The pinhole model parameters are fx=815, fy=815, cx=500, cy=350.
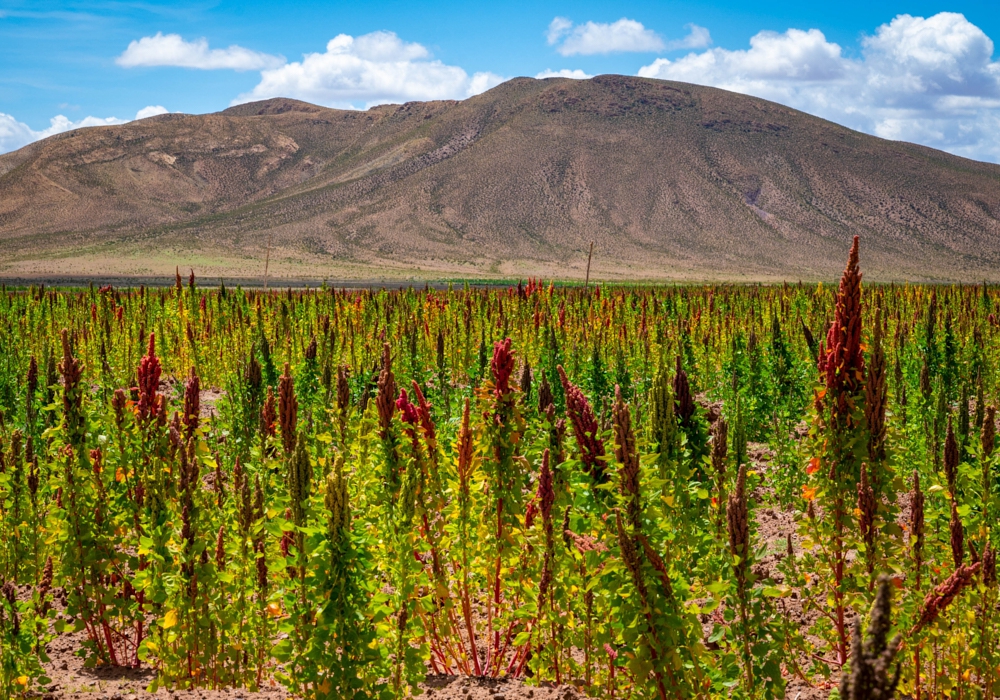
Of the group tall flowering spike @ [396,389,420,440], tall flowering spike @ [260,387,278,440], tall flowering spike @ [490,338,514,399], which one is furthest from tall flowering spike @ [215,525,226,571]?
tall flowering spike @ [490,338,514,399]

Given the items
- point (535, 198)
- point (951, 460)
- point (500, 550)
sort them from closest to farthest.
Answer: point (500, 550), point (951, 460), point (535, 198)

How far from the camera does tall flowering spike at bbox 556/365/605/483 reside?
3721 millimetres

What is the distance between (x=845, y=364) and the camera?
436 cm

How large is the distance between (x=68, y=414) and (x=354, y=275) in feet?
234

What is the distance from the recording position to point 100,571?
4.44 m

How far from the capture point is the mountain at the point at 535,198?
86.0m

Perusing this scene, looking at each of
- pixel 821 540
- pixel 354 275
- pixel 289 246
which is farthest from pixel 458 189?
pixel 821 540

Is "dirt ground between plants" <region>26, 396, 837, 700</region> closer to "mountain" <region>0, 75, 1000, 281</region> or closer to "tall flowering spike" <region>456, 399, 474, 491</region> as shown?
"tall flowering spike" <region>456, 399, 474, 491</region>

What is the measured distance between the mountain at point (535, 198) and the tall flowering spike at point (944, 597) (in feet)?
232

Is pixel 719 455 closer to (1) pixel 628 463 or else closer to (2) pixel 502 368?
(2) pixel 502 368

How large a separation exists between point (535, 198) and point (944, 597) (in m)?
98.0

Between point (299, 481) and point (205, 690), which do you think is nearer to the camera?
point (299, 481)

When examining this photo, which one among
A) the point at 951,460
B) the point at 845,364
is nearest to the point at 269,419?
the point at 845,364

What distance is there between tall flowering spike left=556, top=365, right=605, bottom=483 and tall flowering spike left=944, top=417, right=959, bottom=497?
2.30 meters
